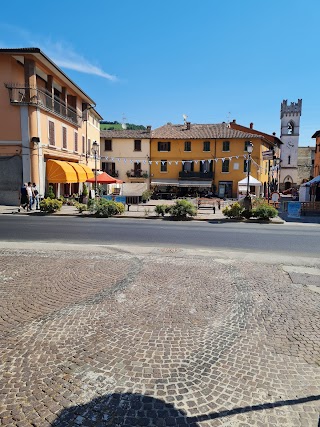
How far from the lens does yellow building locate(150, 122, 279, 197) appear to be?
4016 cm

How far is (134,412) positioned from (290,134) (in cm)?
5908

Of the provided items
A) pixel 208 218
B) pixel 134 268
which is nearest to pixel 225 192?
pixel 208 218

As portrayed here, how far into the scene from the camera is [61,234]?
12.5 meters

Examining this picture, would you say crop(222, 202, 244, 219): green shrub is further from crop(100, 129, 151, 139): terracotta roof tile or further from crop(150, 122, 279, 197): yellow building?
crop(100, 129, 151, 139): terracotta roof tile

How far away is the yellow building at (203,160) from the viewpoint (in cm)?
4016

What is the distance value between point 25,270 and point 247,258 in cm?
606

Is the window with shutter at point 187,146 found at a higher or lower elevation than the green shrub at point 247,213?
higher

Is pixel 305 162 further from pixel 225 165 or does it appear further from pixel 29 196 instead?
pixel 29 196

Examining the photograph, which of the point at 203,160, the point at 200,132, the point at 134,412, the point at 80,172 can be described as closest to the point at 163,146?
the point at 200,132

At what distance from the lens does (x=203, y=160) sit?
41000 millimetres

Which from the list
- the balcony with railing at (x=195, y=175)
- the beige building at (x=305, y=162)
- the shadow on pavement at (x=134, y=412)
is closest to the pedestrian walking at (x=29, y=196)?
the shadow on pavement at (x=134, y=412)

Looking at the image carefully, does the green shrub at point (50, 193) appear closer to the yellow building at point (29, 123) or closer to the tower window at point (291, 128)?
the yellow building at point (29, 123)

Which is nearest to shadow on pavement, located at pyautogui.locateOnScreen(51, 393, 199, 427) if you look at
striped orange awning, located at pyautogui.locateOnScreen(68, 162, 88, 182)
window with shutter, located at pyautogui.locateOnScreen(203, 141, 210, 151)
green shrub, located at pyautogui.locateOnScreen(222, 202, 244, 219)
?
green shrub, located at pyautogui.locateOnScreen(222, 202, 244, 219)

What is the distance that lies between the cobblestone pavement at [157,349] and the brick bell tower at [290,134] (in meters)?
53.0
